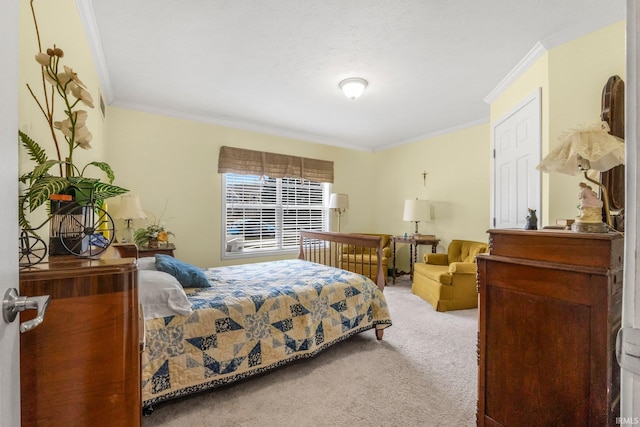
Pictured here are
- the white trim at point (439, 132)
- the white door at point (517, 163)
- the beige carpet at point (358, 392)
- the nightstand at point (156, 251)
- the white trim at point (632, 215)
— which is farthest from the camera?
the white trim at point (439, 132)

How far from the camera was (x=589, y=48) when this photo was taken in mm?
2033

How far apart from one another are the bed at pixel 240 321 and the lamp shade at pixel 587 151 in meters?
1.52

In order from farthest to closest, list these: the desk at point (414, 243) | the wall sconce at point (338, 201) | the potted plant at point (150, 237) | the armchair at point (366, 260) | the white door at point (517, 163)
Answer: the wall sconce at point (338, 201)
the desk at point (414, 243)
the armchair at point (366, 260)
the potted plant at point (150, 237)
the white door at point (517, 163)

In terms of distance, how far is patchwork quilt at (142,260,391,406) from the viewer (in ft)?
5.38

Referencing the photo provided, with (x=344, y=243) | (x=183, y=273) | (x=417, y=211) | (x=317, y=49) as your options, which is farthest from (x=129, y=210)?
(x=417, y=211)

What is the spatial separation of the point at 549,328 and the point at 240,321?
5.53 feet

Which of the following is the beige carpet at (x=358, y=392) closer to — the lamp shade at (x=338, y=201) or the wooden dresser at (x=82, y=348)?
the wooden dresser at (x=82, y=348)

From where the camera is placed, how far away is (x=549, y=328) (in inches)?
49.0

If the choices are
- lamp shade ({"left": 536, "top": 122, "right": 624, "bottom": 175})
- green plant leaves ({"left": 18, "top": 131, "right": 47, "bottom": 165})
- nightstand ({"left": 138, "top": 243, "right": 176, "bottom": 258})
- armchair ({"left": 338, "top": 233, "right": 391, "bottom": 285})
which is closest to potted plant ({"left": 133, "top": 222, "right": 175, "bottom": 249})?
nightstand ({"left": 138, "top": 243, "right": 176, "bottom": 258})

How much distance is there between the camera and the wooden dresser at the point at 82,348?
68 centimetres

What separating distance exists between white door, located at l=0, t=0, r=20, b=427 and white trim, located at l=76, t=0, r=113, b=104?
1.79 metres

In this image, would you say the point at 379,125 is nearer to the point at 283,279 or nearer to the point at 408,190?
the point at 408,190

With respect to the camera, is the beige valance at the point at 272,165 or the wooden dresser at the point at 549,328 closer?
the wooden dresser at the point at 549,328

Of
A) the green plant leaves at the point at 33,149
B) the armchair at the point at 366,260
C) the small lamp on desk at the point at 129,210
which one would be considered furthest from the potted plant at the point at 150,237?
the green plant leaves at the point at 33,149
